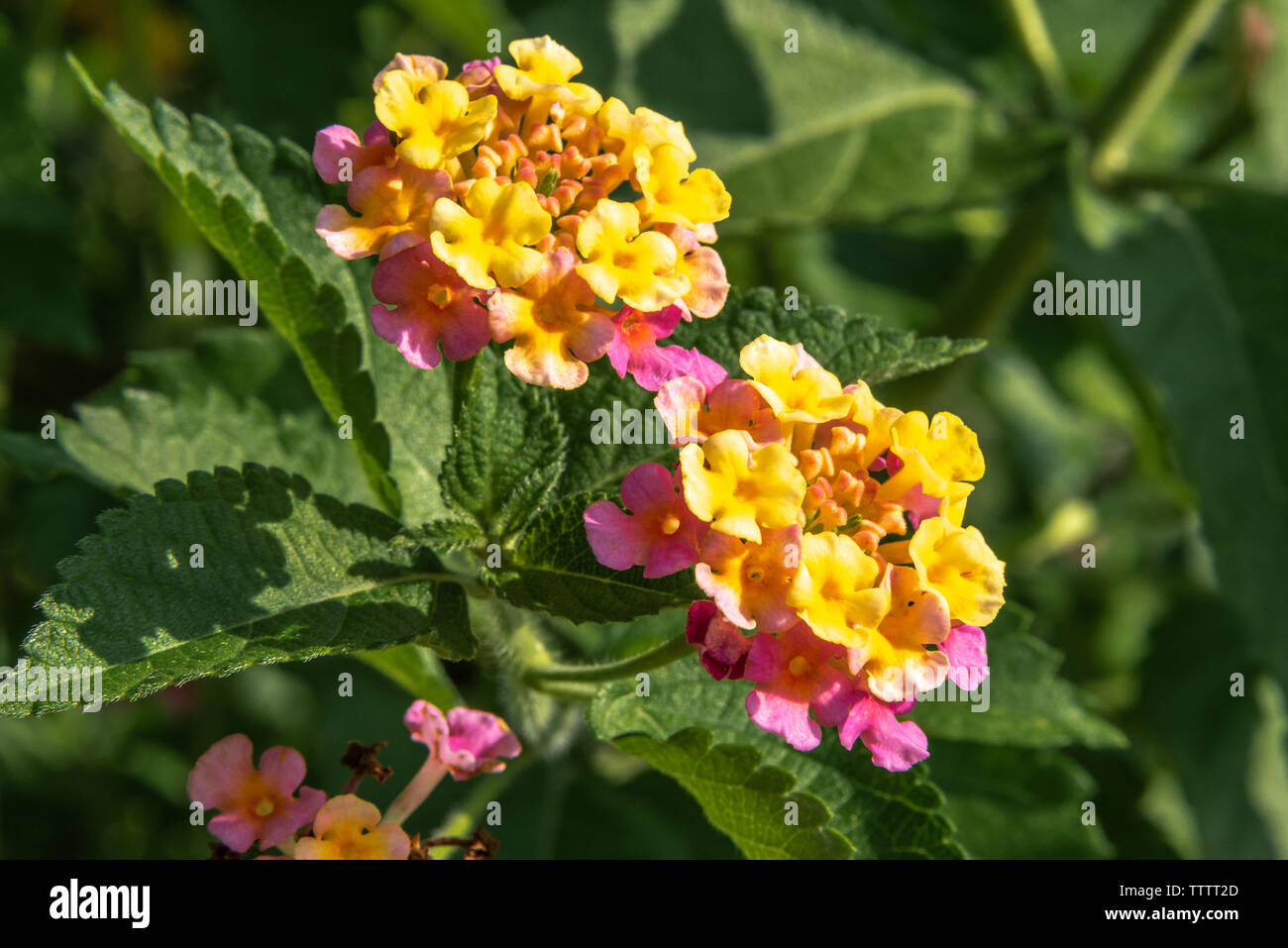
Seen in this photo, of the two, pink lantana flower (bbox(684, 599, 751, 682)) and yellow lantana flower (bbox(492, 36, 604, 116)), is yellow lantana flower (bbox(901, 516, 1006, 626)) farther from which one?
yellow lantana flower (bbox(492, 36, 604, 116))

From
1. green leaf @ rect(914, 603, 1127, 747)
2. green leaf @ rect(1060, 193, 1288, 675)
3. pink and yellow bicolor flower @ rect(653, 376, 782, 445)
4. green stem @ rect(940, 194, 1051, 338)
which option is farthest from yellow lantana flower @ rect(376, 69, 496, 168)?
green stem @ rect(940, 194, 1051, 338)

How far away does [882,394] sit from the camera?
1.79 meters

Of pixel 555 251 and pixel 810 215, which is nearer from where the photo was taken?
pixel 555 251

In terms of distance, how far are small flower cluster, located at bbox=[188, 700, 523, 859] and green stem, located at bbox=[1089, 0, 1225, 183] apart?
4.17 ft

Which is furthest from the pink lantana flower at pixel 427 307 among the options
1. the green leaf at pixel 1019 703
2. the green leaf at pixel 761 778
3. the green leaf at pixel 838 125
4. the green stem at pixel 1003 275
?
the green stem at pixel 1003 275

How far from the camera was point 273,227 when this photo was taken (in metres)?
1.04

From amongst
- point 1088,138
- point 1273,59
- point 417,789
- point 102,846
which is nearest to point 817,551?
point 417,789

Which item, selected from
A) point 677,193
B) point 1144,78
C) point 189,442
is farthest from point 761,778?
point 1144,78

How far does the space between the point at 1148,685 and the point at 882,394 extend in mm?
639

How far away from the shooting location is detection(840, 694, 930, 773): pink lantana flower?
2.91 feet

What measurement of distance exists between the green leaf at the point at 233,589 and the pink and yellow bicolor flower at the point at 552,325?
0.68ft

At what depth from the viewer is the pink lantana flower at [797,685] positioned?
2.84 ft

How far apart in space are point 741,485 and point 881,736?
0.21m
